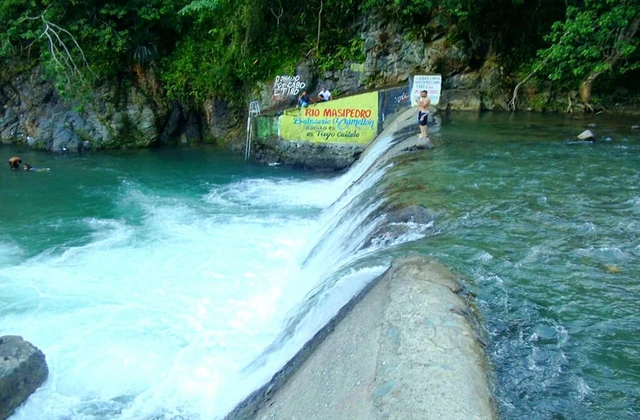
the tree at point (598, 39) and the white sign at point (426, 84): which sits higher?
the tree at point (598, 39)

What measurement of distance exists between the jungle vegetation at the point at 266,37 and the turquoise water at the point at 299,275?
2.92 metres

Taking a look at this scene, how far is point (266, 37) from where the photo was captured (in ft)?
66.5

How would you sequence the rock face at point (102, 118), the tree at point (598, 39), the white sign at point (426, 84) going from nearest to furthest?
the tree at point (598, 39)
the white sign at point (426, 84)
the rock face at point (102, 118)

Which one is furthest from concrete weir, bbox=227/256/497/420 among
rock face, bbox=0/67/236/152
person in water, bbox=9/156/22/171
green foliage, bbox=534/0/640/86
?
rock face, bbox=0/67/236/152

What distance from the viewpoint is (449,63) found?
18062 millimetres

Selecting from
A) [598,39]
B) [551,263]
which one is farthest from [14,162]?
[598,39]

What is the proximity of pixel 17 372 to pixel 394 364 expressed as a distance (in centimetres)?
472

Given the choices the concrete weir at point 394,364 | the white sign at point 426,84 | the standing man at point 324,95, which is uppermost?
the white sign at point 426,84

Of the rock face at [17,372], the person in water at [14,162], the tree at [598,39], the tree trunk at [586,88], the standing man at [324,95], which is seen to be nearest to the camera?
the rock face at [17,372]

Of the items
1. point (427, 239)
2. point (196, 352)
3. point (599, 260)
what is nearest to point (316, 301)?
point (427, 239)

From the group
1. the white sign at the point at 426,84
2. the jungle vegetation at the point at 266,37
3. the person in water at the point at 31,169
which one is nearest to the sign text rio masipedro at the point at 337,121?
the white sign at the point at 426,84

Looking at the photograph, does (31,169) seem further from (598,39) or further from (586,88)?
(586,88)

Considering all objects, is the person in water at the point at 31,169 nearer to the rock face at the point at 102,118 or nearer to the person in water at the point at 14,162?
the person in water at the point at 14,162

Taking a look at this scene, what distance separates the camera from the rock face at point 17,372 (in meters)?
5.85
